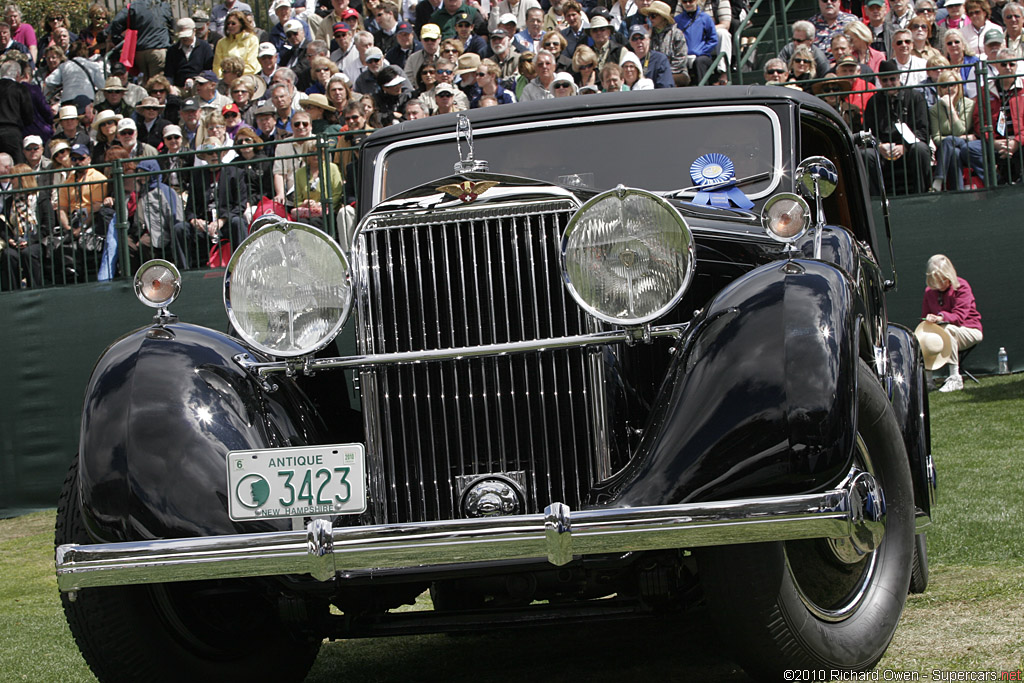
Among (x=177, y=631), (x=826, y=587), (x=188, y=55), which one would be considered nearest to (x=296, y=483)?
(x=177, y=631)

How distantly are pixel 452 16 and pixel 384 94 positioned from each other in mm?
1817

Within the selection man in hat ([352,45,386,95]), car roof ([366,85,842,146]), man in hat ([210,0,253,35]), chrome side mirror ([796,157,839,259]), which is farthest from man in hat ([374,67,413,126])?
chrome side mirror ([796,157,839,259])

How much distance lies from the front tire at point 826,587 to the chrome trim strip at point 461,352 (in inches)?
22.3

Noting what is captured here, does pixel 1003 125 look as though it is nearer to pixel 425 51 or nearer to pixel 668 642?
pixel 425 51

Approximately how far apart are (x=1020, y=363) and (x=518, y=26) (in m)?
5.73

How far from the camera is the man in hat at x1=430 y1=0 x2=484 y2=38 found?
506 inches

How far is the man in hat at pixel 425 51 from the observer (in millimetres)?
12367

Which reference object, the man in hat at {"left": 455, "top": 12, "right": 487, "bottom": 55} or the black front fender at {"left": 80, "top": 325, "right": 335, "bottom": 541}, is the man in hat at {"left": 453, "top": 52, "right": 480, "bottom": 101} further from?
the black front fender at {"left": 80, "top": 325, "right": 335, "bottom": 541}

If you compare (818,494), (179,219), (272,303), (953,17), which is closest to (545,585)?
(818,494)

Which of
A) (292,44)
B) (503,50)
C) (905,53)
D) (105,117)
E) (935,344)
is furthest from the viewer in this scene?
(292,44)

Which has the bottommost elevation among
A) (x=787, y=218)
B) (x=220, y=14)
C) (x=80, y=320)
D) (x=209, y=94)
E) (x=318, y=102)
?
(x=80, y=320)

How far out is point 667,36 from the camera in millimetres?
11547

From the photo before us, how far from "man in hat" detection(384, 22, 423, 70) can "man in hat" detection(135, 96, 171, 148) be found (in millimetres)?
2344

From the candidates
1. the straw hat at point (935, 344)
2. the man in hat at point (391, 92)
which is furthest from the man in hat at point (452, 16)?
the straw hat at point (935, 344)
